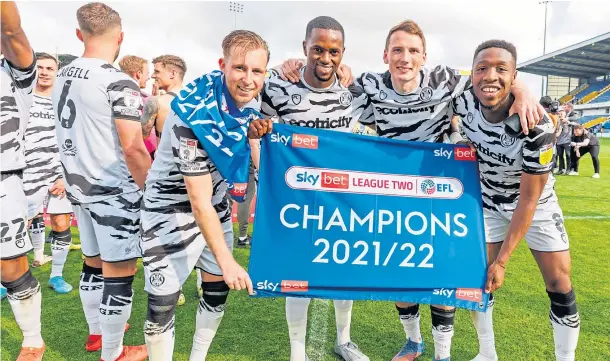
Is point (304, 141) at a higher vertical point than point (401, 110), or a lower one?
lower

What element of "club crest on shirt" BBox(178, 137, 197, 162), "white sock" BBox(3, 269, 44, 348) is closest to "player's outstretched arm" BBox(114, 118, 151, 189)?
"club crest on shirt" BBox(178, 137, 197, 162)

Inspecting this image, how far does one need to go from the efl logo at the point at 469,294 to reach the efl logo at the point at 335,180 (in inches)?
38.8

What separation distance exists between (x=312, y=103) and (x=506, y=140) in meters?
1.24

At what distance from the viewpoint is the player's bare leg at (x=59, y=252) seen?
14.3 feet

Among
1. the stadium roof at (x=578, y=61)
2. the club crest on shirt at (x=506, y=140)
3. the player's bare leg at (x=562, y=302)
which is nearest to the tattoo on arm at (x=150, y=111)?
the club crest on shirt at (x=506, y=140)

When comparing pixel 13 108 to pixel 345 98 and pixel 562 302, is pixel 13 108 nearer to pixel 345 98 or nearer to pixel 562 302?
pixel 345 98

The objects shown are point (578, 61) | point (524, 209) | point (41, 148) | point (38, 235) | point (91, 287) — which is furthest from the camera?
point (578, 61)

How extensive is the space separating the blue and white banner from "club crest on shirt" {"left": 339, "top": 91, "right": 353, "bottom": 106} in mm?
303

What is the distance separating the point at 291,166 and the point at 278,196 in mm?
208

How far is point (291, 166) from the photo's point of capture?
102 inches

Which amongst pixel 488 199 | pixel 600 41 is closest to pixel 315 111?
pixel 488 199

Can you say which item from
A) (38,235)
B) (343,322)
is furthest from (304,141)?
(38,235)

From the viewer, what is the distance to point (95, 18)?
8.77 feet

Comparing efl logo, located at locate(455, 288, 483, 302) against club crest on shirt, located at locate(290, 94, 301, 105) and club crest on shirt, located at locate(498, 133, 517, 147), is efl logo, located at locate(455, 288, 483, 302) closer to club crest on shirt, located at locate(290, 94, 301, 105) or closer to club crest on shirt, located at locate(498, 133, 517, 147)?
club crest on shirt, located at locate(498, 133, 517, 147)
